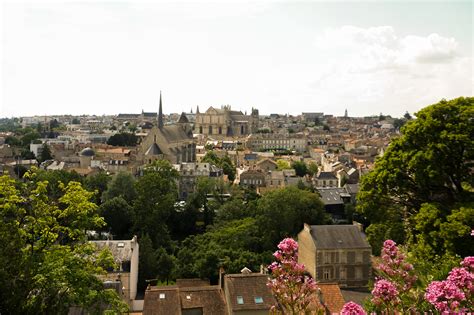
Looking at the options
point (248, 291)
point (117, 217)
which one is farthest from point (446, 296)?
point (117, 217)

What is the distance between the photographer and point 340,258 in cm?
2853

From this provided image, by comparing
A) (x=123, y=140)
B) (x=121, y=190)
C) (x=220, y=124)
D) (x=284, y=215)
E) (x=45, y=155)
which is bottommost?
(x=284, y=215)

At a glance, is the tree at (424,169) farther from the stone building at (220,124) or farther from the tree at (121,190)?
the stone building at (220,124)

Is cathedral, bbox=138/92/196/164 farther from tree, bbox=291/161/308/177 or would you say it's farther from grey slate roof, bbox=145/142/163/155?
tree, bbox=291/161/308/177

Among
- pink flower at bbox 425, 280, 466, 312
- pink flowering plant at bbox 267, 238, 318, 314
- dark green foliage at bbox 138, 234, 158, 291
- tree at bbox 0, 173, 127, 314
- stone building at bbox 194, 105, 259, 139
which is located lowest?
dark green foliage at bbox 138, 234, 158, 291

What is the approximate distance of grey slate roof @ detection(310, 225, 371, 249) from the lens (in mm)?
28641

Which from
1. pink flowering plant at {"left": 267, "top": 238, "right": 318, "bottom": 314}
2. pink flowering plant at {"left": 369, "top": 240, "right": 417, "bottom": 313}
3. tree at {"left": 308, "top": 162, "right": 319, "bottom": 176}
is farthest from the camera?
tree at {"left": 308, "top": 162, "right": 319, "bottom": 176}

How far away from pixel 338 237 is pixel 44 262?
20923 mm

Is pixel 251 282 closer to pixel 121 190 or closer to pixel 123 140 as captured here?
pixel 121 190

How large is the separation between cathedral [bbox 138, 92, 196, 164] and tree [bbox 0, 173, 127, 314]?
49.2 meters

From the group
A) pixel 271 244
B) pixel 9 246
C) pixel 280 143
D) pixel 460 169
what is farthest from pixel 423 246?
pixel 280 143

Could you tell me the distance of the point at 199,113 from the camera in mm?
122938

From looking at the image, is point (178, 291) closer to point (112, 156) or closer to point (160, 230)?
point (160, 230)

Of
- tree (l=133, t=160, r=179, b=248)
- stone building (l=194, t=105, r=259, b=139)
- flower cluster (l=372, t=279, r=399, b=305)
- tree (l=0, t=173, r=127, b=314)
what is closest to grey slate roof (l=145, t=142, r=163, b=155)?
tree (l=133, t=160, r=179, b=248)
